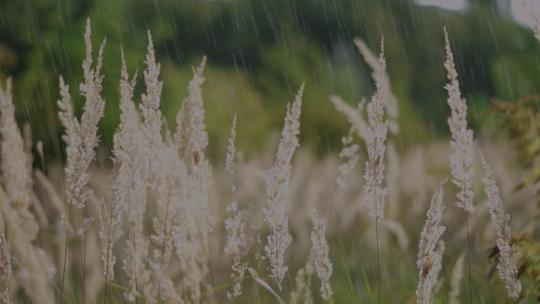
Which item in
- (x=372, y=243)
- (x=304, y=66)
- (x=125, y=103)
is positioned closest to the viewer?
(x=125, y=103)

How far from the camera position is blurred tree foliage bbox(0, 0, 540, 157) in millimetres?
8953

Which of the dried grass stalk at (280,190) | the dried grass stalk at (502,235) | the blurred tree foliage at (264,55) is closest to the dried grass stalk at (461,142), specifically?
the dried grass stalk at (502,235)

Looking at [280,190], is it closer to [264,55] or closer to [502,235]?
[502,235]

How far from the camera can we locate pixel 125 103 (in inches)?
87.4

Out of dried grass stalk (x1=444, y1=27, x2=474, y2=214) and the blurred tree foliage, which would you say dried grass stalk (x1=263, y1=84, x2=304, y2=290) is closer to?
dried grass stalk (x1=444, y1=27, x2=474, y2=214)

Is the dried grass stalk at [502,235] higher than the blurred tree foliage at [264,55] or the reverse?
higher

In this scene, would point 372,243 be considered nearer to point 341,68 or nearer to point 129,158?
point 129,158

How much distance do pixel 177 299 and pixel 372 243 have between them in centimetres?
262

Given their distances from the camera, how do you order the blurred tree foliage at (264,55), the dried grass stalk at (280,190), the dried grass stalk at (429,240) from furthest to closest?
1. the blurred tree foliage at (264,55)
2. the dried grass stalk at (280,190)
3. the dried grass stalk at (429,240)

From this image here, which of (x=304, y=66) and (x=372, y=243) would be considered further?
(x=304, y=66)

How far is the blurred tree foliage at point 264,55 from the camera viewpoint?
29.4 feet

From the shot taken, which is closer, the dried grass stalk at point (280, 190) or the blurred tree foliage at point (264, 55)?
the dried grass stalk at point (280, 190)

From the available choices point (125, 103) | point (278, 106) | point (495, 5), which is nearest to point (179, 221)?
point (125, 103)

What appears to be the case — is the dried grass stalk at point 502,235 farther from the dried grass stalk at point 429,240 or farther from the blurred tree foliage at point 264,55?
the blurred tree foliage at point 264,55
